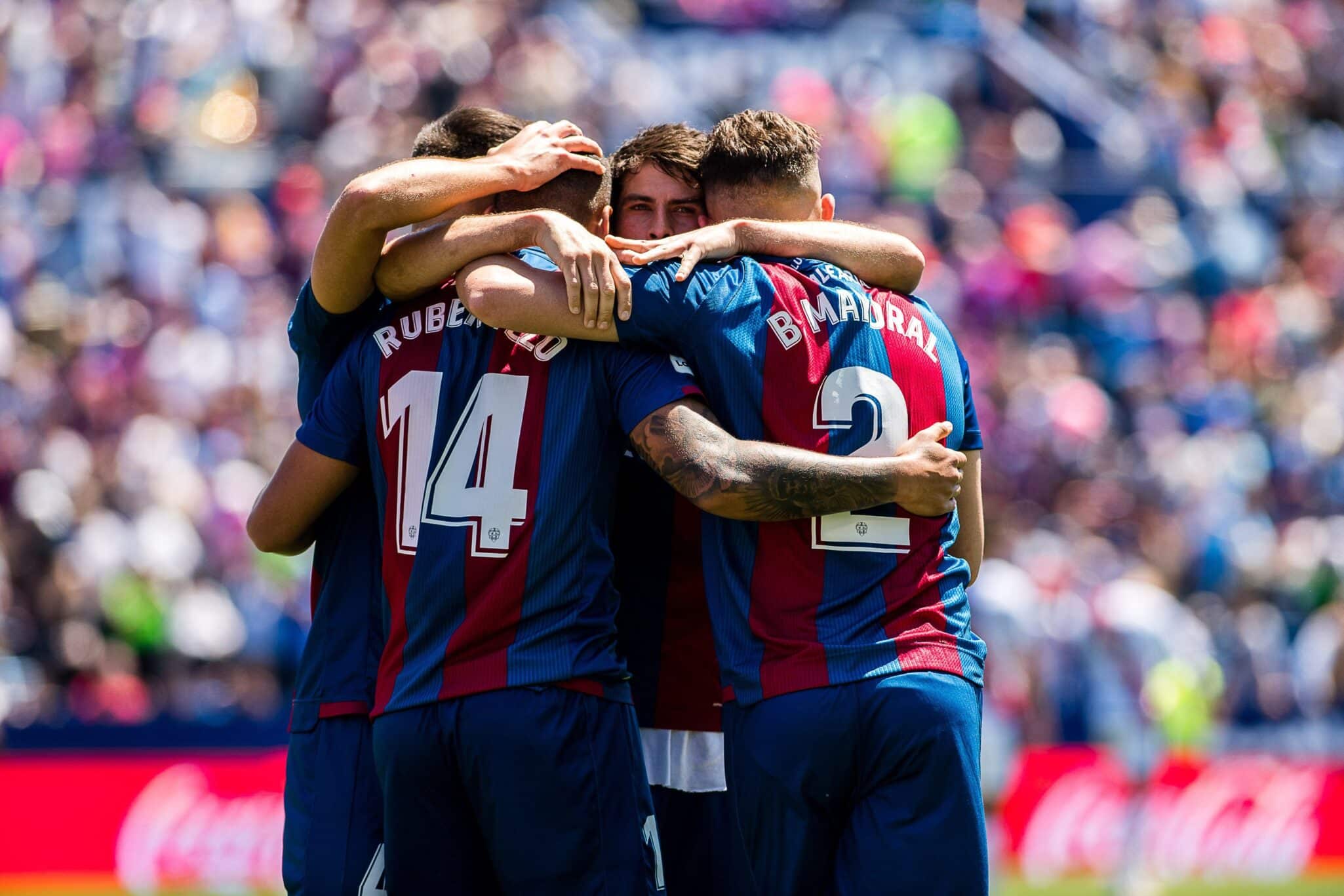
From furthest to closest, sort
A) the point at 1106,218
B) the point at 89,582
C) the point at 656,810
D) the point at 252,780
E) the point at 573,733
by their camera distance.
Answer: the point at 1106,218 → the point at 89,582 → the point at 252,780 → the point at 656,810 → the point at 573,733

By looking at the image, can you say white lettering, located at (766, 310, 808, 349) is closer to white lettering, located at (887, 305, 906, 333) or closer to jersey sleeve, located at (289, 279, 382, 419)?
white lettering, located at (887, 305, 906, 333)

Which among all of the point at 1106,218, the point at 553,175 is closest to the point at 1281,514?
the point at 1106,218

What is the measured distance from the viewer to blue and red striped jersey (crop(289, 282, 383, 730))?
460 centimetres

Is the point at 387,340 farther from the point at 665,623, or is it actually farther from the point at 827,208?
the point at 827,208

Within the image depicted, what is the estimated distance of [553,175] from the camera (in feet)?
14.8

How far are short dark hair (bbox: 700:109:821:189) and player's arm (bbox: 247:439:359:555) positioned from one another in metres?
1.24

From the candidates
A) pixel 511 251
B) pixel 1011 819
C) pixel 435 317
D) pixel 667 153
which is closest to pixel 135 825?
pixel 1011 819

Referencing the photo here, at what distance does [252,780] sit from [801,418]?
25.0 ft

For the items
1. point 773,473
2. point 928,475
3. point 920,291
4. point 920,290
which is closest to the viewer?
point 773,473

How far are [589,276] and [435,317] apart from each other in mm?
499

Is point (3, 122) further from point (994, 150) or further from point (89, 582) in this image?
point (994, 150)

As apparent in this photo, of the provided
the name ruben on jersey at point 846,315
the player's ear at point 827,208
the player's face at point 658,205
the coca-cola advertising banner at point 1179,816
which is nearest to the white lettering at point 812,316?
the name ruben on jersey at point 846,315

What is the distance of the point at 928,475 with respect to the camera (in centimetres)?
423

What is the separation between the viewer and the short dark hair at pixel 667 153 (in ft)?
15.9
